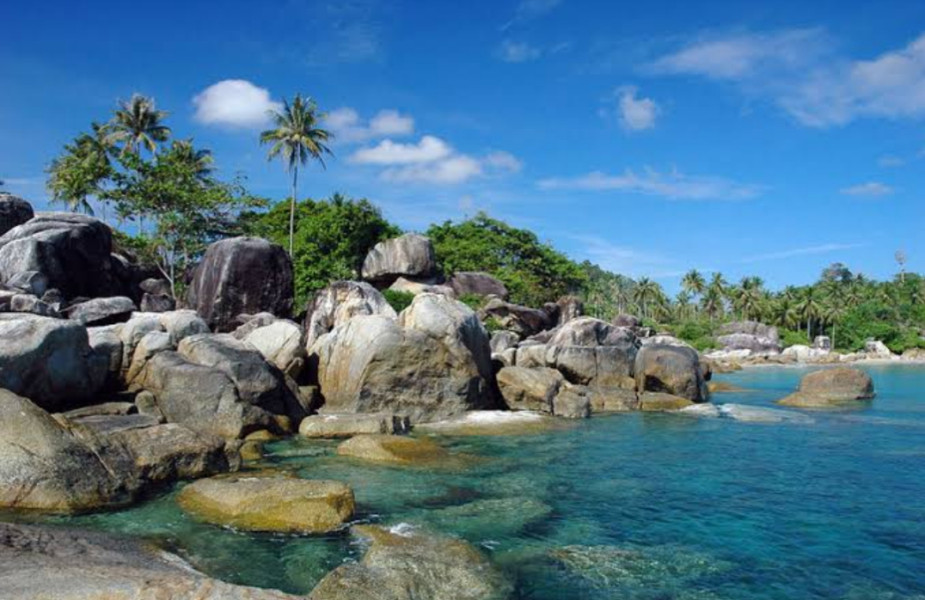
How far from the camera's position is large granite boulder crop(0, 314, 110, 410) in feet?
54.9

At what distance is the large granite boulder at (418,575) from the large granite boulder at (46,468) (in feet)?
17.1

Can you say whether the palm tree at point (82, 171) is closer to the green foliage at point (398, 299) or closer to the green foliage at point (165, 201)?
the green foliage at point (165, 201)

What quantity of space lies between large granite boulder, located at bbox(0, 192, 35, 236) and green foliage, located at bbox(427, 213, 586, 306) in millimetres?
31240

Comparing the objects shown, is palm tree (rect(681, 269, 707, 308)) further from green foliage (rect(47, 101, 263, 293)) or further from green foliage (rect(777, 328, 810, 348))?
green foliage (rect(47, 101, 263, 293))

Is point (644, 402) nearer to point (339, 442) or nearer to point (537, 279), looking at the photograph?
point (339, 442)

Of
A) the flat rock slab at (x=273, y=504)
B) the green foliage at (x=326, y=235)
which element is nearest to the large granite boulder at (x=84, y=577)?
the flat rock slab at (x=273, y=504)

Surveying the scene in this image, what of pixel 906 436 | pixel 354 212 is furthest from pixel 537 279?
pixel 906 436

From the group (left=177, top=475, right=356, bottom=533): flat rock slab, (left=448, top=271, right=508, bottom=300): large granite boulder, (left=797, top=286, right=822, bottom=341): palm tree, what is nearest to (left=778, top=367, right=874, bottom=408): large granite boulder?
(left=448, top=271, right=508, bottom=300): large granite boulder

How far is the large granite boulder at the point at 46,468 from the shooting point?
438 inches

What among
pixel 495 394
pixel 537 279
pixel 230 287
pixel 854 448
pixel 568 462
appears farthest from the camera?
pixel 537 279

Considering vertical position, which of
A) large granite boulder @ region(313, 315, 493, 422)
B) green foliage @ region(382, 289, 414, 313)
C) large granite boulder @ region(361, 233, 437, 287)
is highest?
large granite boulder @ region(361, 233, 437, 287)

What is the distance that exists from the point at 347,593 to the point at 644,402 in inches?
905

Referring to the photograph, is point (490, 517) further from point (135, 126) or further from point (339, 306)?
point (135, 126)

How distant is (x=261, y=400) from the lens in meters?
20.0
